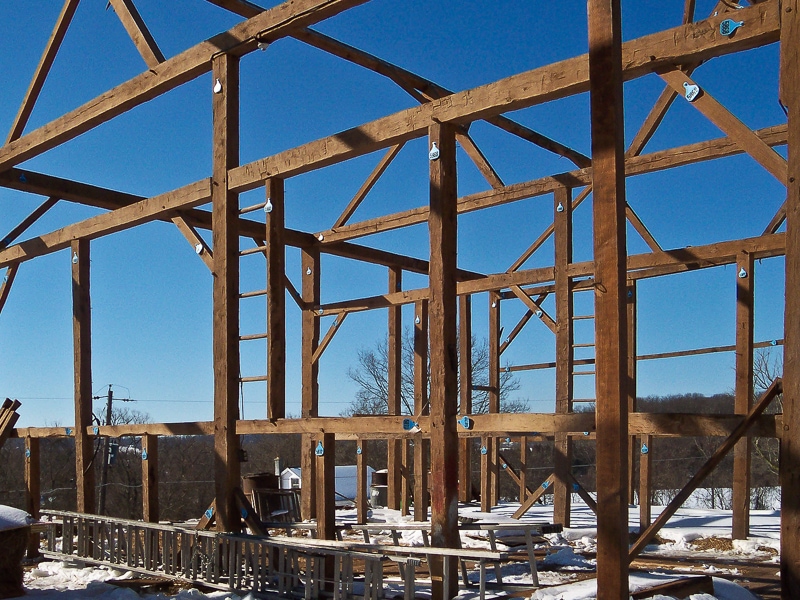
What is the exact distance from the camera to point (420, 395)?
15.7 m

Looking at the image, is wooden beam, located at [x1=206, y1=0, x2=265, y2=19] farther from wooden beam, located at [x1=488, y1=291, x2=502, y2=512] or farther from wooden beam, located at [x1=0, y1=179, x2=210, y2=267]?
wooden beam, located at [x1=488, y1=291, x2=502, y2=512]

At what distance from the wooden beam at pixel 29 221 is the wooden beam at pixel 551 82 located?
18.2 feet

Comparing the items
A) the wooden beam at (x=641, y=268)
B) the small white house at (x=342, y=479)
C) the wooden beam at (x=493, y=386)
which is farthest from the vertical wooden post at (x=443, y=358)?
the small white house at (x=342, y=479)

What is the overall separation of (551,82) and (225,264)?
4.25 meters

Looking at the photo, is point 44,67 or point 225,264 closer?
point 225,264

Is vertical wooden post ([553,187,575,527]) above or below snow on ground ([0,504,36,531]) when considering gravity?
above

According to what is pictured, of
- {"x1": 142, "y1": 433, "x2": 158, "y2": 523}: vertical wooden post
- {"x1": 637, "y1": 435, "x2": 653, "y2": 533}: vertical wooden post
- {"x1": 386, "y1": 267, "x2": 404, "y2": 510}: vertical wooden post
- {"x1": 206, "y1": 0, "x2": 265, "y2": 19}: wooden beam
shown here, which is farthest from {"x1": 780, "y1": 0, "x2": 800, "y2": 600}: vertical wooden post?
{"x1": 386, "y1": 267, "x2": 404, "y2": 510}: vertical wooden post

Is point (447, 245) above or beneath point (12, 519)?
above

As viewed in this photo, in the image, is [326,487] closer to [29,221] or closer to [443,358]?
[443,358]

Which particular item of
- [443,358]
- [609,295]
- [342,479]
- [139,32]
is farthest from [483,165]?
[342,479]

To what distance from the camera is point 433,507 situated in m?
7.00

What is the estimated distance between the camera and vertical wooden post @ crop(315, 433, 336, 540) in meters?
8.31

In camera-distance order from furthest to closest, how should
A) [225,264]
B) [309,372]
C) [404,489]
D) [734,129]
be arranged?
[404,489], [309,372], [225,264], [734,129]

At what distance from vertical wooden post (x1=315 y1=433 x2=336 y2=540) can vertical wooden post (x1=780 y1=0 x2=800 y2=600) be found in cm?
404
